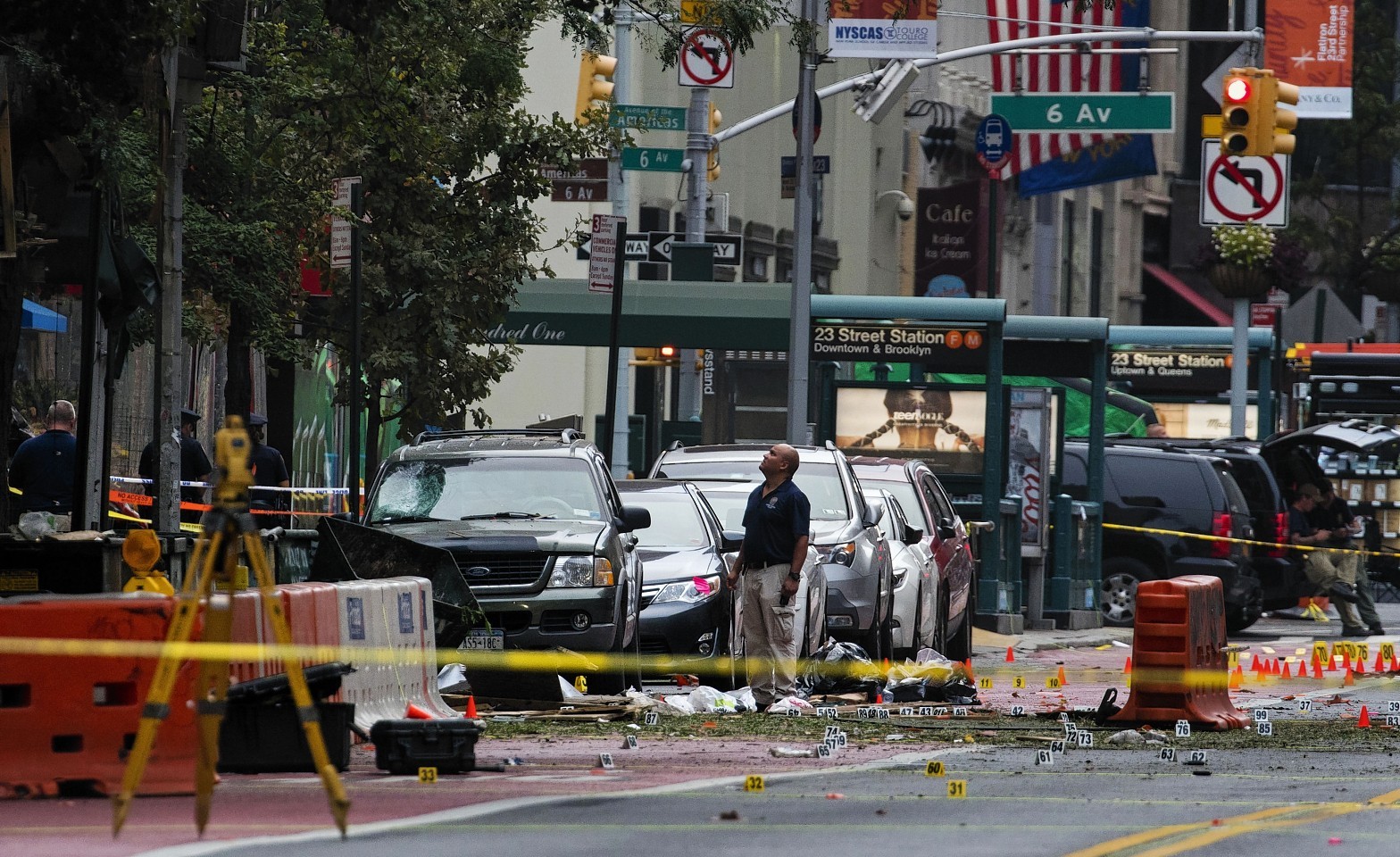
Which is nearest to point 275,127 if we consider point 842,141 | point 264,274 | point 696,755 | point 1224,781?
point 264,274

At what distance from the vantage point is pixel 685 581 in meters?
17.7

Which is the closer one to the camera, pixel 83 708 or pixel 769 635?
pixel 83 708

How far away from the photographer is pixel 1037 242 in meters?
61.6

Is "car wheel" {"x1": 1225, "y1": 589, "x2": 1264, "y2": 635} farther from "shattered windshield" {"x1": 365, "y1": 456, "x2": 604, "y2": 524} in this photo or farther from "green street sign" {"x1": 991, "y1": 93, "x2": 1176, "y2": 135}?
"shattered windshield" {"x1": 365, "y1": 456, "x2": 604, "y2": 524}

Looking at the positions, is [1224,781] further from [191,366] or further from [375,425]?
[191,366]

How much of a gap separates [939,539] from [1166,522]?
7.31 m

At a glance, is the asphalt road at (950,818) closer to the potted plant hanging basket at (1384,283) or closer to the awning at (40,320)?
the awning at (40,320)

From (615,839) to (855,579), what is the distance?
10.3 meters

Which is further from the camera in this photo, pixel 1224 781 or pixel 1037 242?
pixel 1037 242

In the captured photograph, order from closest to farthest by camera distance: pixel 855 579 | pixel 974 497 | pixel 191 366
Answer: pixel 855 579
pixel 974 497
pixel 191 366

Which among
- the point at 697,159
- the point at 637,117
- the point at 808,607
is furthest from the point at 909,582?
the point at 697,159

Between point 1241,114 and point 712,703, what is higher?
point 1241,114

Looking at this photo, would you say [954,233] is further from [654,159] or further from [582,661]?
[582,661]

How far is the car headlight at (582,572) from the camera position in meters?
15.9
